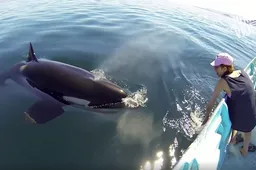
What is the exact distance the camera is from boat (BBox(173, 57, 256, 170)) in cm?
542

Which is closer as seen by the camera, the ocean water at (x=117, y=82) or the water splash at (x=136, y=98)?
the ocean water at (x=117, y=82)

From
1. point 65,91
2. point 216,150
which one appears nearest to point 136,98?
point 65,91

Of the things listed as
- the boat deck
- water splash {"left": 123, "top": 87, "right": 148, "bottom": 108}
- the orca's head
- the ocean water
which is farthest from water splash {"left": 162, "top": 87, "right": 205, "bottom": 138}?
the orca's head

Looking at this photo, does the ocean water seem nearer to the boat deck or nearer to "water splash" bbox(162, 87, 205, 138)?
"water splash" bbox(162, 87, 205, 138)

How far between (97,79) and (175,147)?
2689mm

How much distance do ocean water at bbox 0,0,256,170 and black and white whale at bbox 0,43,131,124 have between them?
0.82ft

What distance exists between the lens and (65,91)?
26.0 ft

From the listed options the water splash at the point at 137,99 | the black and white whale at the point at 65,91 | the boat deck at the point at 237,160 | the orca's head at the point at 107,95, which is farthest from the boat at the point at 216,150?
the black and white whale at the point at 65,91

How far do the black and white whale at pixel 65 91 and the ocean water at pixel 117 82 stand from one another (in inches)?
9.8

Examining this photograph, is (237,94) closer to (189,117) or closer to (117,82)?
(189,117)

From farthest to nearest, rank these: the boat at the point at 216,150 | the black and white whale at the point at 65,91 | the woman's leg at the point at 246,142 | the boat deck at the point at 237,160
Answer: the black and white whale at the point at 65,91
the boat deck at the point at 237,160
the woman's leg at the point at 246,142
the boat at the point at 216,150

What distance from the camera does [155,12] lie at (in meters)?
22.2

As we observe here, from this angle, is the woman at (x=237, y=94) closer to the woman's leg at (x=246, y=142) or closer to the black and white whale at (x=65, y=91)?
the woman's leg at (x=246, y=142)

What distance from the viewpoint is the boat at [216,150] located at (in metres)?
5.42
